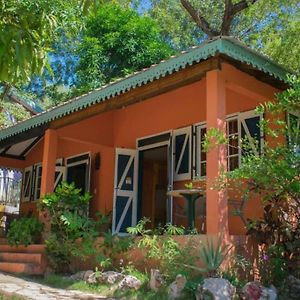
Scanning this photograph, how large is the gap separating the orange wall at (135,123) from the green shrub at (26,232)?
2.08 m

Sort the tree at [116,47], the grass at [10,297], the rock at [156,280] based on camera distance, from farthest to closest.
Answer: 1. the tree at [116,47]
2. the rock at [156,280]
3. the grass at [10,297]

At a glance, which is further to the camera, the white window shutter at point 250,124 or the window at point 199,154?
the window at point 199,154

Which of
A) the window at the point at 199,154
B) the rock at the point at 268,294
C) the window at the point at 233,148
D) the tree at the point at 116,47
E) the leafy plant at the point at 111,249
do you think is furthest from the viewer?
the tree at the point at 116,47

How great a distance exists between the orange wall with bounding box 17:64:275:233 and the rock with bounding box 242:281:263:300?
8.43 feet

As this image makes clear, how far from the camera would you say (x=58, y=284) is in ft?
24.6

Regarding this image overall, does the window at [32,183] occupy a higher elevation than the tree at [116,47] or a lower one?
lower

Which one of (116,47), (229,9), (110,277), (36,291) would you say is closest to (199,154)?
(110,277)

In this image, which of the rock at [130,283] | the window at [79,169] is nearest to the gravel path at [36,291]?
the rock at [130,283]

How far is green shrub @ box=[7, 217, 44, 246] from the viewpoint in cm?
930

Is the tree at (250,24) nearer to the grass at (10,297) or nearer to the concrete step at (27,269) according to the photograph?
the concrete step at (27,269)

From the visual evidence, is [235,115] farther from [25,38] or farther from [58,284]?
[25,38]

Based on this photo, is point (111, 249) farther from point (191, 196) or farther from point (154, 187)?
point (154, 187)

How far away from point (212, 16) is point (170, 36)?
13.2ft

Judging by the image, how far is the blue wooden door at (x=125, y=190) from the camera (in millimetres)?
10164
